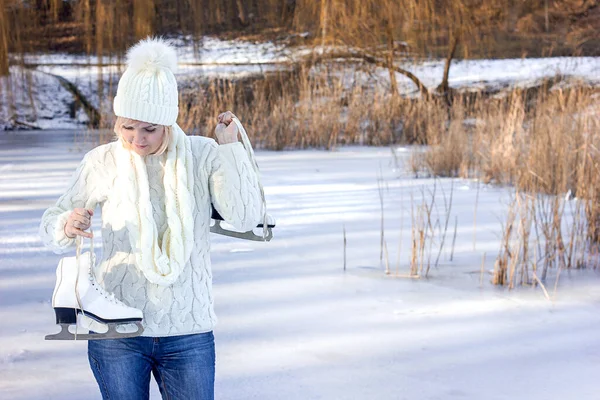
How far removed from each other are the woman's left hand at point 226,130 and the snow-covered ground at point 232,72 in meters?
7.64

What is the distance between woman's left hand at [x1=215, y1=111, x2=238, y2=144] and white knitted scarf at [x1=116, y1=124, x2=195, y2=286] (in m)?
0.08

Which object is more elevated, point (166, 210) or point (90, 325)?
point (166, 210)

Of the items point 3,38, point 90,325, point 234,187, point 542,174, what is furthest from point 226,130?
point 3,38

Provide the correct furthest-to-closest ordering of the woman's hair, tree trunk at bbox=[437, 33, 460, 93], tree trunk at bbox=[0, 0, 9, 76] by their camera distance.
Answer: tree trunk at bbox=[437, 33, 460, 93], tree trunk at bbox=[0, 0, 9, 76], the woman's hair

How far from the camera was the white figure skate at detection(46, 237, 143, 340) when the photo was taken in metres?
1.60

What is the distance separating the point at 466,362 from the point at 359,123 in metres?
7.03

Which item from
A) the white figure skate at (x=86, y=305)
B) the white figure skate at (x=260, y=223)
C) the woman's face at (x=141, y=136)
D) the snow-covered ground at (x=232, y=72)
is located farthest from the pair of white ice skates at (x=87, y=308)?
the snow-covered ground at (x=232, y=72)

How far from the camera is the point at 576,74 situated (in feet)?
42.6

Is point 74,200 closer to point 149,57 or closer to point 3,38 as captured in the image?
point 149,57

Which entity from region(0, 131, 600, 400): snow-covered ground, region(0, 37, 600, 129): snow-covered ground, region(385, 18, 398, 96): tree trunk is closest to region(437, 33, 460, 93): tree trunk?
region(0, 37, 600, 129): snow-covered ground

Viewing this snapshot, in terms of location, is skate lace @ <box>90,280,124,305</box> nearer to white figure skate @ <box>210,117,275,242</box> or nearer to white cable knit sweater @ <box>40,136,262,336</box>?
white cable knit sweater @ <box>40,136,262,336</box>

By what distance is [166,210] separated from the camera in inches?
67.2

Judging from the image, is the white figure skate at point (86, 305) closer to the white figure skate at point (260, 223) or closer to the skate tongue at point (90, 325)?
the skate tongue at point (90, 325)

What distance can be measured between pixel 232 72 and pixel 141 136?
9.91m
